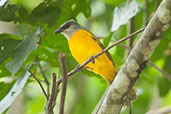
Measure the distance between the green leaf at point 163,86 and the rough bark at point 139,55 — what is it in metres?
1.88

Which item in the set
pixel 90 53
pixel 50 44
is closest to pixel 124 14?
pixel 90 53

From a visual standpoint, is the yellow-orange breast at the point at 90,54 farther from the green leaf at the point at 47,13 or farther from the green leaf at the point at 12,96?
the green leaf at the point at 12,96

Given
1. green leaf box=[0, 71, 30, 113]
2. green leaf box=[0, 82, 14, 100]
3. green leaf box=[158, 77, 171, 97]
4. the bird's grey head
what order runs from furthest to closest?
green leaf box=[158, 77, 171, 97]
the bird's grey head
green leaf box=[0, 82, 14, 100]
green leaf box=[0, 71, 30, 113]

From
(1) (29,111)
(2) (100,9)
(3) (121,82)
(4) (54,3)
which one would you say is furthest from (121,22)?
(1) (29,111)

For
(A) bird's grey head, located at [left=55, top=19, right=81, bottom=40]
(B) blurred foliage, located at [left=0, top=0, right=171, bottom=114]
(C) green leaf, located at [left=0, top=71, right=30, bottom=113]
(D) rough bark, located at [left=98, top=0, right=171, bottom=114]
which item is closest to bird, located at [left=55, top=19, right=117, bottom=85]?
(A) bird's grey head, located at [left=55, top=19, right=81, bottom=40]

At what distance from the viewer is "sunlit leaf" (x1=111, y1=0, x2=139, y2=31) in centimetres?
304

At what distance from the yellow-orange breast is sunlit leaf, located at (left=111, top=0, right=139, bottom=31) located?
0.26 m

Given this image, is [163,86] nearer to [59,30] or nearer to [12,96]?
[59,30]

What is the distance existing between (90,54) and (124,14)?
1.70ft

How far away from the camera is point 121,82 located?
75.5 inches

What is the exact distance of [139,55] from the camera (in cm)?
184

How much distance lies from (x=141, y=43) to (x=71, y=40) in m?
1.45

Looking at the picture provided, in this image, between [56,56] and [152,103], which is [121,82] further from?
[152,103]

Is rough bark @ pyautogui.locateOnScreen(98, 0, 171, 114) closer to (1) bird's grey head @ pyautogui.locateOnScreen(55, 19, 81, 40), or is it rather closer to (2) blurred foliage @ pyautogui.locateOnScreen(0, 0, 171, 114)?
(2) blurred foliage @ pyautogui.locateOnScreen(0, 0, 171, 114)
